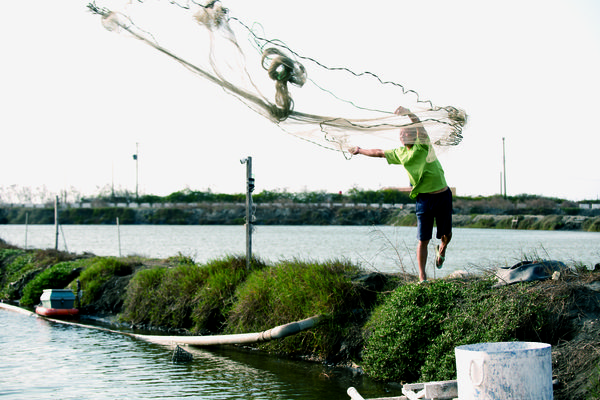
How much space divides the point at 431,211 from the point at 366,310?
82.6 inches

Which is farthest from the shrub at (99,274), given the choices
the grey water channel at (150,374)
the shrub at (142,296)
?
the grey water channel at (150,374)

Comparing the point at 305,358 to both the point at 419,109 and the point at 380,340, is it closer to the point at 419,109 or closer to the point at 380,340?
the point at 380,340

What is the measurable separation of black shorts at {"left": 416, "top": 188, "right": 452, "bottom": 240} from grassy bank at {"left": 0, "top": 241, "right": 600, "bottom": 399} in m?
0.76

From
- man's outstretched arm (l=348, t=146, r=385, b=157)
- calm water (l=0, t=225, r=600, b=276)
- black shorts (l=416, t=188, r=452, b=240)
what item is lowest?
calm water (l=0, t=225, r=600, b=276)

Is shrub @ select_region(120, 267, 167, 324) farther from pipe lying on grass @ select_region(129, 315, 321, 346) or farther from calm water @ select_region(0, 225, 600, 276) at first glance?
calm water @ select_region(0, 225, 600, 276)

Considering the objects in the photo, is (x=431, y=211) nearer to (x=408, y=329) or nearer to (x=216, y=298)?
(x=408, y=329)

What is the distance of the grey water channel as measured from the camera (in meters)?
8.09

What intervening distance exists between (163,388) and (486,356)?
5233mm

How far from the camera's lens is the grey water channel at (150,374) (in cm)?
809

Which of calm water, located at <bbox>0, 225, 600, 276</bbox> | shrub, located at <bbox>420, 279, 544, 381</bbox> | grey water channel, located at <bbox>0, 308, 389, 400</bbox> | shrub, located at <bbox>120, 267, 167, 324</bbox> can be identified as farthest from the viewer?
calm water, located at <bbox>0, 225, 600, 276</bbox>

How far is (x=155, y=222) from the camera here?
297 ft

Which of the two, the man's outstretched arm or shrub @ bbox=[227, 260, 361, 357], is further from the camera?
shrub @ bbox=[227, 260, 361, 357]

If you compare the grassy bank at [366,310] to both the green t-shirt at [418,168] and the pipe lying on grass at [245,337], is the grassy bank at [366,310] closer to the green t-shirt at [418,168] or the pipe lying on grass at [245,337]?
the pipe lying on grass at [245,337]

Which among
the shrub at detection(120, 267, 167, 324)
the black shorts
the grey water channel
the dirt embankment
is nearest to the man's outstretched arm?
the black shorts
